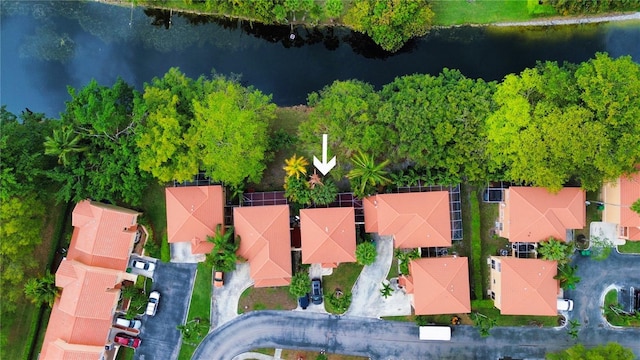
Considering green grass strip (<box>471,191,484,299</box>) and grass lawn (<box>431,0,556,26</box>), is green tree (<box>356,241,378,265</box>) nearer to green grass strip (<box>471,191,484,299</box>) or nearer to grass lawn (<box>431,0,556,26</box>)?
green grass strip (<box>471,191,484,299</box>)

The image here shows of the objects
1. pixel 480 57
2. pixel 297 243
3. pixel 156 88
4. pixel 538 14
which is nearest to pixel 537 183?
pixel 480 57

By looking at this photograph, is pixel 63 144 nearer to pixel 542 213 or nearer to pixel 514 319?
pixel 542 213

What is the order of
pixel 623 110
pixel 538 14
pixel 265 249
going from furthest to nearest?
pixel 538 14 < pixel 265 249 < pixel 623 110

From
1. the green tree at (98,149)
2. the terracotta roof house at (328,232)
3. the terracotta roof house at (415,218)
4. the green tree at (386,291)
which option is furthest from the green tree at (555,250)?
the green tree at (98,149)

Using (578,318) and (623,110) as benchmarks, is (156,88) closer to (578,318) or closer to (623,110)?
(623,110)

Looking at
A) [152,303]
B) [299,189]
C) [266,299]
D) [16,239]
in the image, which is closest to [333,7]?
[299,189]

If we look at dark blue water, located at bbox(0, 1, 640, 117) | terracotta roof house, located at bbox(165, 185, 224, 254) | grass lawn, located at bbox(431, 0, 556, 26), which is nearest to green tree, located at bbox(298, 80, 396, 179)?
dark blue water, located at bbox(0, 1, 640, 117)

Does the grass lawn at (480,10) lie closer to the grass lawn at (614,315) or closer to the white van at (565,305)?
the white van at (565,305)
